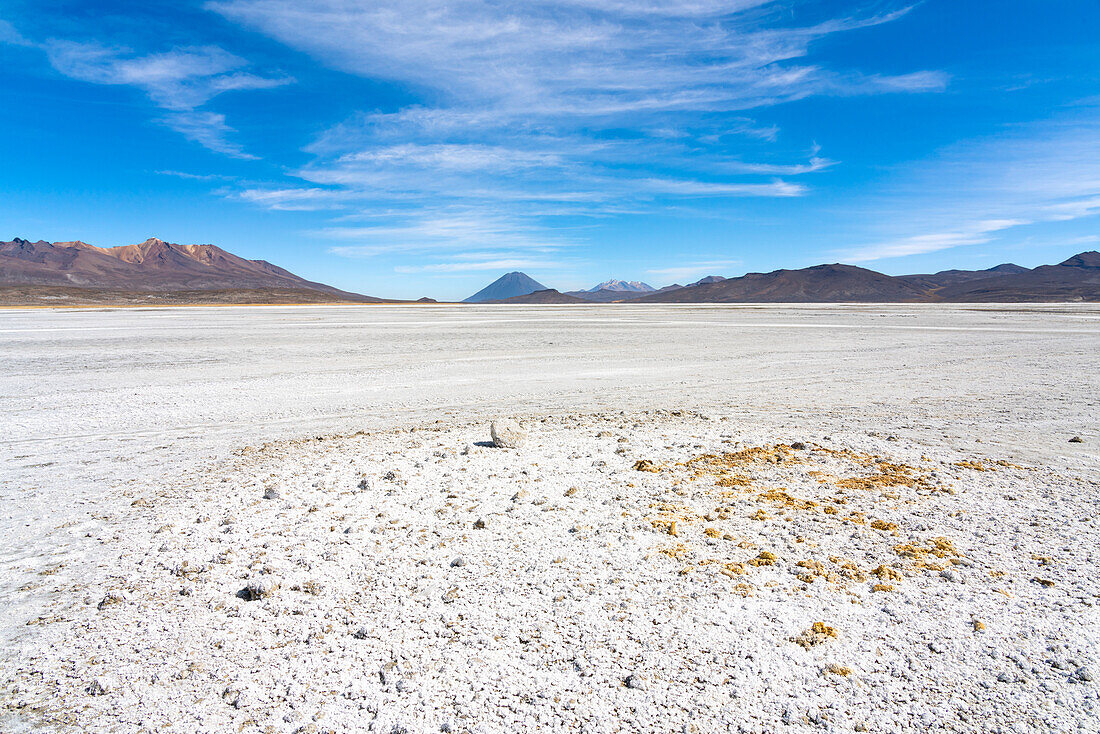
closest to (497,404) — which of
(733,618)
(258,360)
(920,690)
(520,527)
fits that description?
(520,527)

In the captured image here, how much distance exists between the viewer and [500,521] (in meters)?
4.25

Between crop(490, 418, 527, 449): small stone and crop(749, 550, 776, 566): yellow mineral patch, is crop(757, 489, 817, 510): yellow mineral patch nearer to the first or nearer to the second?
crop(749, 550, 776, 566): yellow mineral patch

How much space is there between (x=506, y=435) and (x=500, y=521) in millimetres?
1922

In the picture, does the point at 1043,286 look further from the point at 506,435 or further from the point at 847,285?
the point at 506,435

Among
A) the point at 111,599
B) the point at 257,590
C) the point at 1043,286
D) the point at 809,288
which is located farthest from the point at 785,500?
the point at 809,288

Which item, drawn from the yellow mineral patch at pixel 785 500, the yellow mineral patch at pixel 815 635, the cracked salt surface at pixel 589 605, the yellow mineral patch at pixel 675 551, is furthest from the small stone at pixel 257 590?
the yellow mineral patch at pixel 785 500

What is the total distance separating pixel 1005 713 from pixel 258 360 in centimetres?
1493

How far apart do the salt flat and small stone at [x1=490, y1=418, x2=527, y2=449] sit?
17 centimetres

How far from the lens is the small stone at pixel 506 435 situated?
6098mm

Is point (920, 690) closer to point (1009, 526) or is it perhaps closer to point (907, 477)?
point (1009, 526)

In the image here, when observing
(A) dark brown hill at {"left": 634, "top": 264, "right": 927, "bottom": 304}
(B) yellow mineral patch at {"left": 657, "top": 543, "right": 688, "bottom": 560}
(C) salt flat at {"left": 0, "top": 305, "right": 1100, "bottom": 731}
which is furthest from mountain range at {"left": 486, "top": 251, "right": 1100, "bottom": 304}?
(B) yellow mineral patch at {"left": 657, "top": 543, "right": 688, "bottom": 560}

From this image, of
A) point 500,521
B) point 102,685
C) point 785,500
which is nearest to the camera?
point 102,685

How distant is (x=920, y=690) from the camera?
97.7 inches

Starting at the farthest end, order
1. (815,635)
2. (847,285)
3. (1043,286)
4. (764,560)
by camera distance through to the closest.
Answer: (847,285) < (1043,286) < (764,560) < (815,635)
